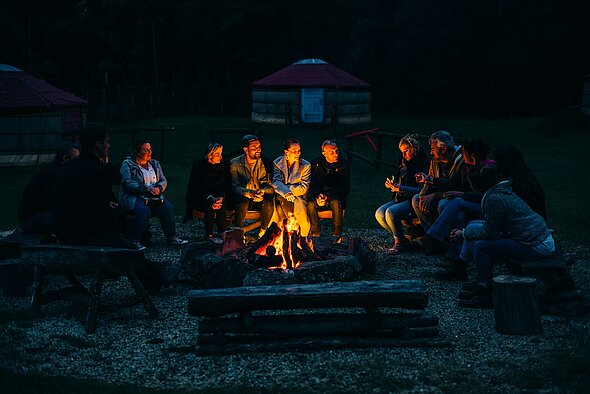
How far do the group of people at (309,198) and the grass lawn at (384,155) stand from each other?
2.15 meters

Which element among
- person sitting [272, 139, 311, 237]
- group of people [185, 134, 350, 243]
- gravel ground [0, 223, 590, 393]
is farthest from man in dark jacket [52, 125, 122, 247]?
person sitting [272, 139, 311, 237]

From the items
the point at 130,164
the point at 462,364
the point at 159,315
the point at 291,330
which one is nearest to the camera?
the point at 462,364

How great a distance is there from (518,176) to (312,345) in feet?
10.0

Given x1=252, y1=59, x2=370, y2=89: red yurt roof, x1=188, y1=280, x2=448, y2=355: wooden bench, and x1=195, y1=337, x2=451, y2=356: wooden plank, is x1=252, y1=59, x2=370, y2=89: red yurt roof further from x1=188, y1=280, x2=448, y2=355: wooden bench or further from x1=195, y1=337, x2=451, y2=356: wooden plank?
x1=195, y1=337, x2=451, y2=356: wooden plank

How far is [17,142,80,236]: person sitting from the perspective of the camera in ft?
29.8

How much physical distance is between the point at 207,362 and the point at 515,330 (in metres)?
2.73

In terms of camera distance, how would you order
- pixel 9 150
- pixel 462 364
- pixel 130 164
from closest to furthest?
1. pixel 462 364
2. pixel 130 164
3. pixel 9 150

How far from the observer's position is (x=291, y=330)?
6.59 m

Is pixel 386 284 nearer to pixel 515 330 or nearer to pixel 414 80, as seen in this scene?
pixel 515 330

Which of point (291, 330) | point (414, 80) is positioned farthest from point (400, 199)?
point (414, 80)

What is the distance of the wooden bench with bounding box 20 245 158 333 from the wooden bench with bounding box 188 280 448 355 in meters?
0.94

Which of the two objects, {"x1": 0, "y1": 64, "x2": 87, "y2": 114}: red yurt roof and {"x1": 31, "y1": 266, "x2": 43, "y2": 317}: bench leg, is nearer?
{"x1": 31, "y1": 266, "x2": 43, "y2": 317}: bench leg

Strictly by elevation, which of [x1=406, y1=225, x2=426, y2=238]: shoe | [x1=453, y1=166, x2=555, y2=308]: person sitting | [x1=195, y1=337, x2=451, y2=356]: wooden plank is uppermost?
[x1=453, y1=166, x2=555, y2=308]: person sitting

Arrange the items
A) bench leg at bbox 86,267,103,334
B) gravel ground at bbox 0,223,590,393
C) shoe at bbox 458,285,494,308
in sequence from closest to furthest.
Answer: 1. gravel ground at bbox 0,223,590,393
2. bench leg at bbox 86,267,103,334
3. shoe at bbox 458,285,494,308
